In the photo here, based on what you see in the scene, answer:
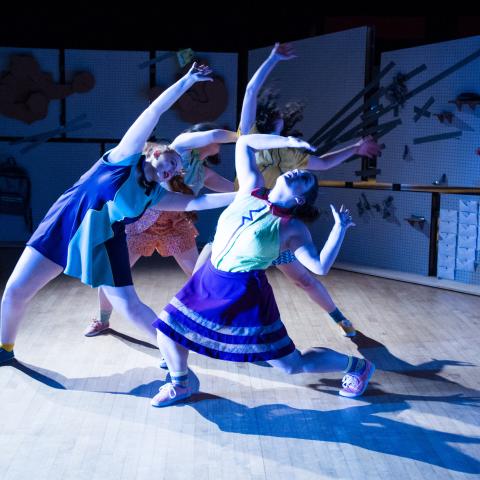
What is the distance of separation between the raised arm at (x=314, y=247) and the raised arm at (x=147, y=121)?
74cm

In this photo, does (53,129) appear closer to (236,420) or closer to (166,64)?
(166,64)

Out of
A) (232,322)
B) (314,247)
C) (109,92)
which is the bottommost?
(232,322)

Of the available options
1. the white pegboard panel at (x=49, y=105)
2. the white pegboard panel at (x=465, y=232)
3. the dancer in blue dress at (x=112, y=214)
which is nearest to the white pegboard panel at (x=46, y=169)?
the white pegboard panel at (x=49, y=105)

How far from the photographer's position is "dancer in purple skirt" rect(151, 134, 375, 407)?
3180 mm

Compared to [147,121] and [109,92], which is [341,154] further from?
[109,92]

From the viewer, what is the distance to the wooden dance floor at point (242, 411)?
285 centimetres

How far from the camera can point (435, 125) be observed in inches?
240

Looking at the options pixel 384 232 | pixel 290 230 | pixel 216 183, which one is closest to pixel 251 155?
pixel 290 230

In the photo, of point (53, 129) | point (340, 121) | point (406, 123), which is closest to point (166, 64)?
point (53, 129)

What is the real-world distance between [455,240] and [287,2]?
313cm

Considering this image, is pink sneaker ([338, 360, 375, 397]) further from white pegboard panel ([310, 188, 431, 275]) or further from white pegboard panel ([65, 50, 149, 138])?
white pegboard panel ([65, 50, 149, 138])

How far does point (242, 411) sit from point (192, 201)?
977 millimetres

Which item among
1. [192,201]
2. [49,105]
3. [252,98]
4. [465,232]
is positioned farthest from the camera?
[49,105]

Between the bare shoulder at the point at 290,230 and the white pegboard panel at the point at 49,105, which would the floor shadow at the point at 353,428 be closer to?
the bare shoulder at the point at 290,230
